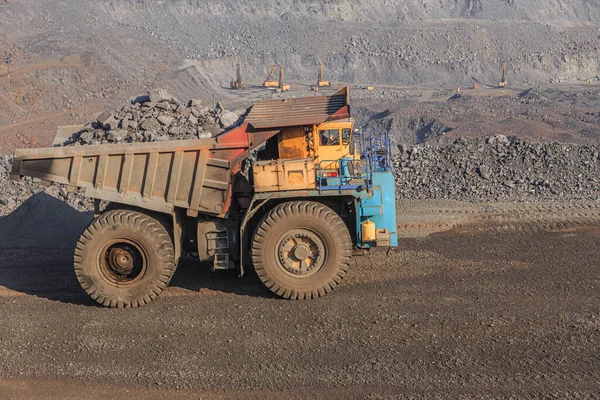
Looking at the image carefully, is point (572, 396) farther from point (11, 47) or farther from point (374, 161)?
point (11, 47)

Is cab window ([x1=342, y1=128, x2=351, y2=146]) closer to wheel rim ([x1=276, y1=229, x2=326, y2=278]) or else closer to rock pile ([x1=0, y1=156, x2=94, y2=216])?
wheel rim ([x1=276, y1=229, x2=326, y2=278])

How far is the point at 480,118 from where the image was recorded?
41.2 m

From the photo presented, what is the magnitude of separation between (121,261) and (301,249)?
305cm

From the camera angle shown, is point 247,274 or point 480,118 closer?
point 247,274

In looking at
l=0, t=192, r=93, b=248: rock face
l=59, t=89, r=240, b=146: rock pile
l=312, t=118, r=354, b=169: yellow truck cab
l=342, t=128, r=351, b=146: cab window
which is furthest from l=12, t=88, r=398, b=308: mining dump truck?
l=59, t=89, r=240, b=146: rock pile

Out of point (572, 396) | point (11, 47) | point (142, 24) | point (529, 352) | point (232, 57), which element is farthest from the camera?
point (142, 24)

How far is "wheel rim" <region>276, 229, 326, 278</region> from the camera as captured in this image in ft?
37.1

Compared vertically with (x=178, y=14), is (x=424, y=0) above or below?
above

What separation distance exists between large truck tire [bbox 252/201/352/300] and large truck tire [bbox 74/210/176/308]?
1638 mm

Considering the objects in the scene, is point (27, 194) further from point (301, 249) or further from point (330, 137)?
point (301, 249)

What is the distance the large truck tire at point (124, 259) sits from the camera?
1143 centimetres

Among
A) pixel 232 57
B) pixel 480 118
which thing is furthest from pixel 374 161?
pixel 232 57

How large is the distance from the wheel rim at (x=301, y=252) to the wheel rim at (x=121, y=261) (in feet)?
7.68

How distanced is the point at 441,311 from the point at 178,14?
252ft
